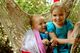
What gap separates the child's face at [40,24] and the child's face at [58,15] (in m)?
0.09

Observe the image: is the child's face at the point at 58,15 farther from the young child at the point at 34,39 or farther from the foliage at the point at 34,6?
the foliage at the point at 34,6

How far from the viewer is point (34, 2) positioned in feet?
10.2

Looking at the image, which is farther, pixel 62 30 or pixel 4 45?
pixel 4 45

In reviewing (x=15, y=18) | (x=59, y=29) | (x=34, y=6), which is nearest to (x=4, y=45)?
(x=34, y=6)

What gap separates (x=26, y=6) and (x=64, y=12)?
94cm

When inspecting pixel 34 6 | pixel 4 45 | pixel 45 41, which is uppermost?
pixel 34 6

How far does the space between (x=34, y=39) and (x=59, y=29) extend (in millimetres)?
188

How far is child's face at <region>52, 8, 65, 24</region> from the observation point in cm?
222

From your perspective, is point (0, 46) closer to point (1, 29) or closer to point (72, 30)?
point (1, 29)

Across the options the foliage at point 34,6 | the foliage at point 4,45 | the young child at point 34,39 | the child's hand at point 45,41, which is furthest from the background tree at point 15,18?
the foliage at point 4,45

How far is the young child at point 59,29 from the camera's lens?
7.32 ft

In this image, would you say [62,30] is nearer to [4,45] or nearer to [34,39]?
[34,39]

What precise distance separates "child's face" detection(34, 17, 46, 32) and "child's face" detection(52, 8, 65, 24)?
0.28 feet

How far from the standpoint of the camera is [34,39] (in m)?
2.29
